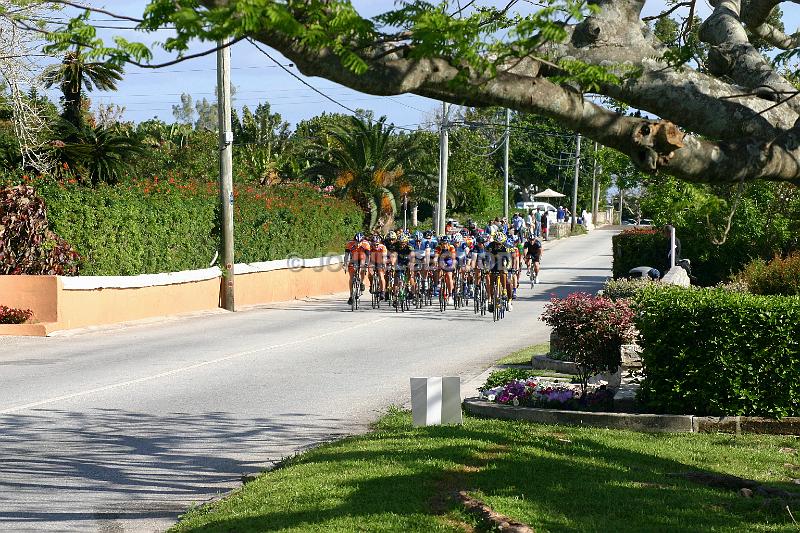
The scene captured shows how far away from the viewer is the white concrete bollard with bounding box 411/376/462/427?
11.1m

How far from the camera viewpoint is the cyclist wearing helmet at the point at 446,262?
2869cm

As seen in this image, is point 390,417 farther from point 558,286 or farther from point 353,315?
point 558,286

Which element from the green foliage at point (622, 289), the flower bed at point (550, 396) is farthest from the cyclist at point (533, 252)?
the flower bed at point (550, 396)

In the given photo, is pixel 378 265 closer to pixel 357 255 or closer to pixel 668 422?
pixel 357 255

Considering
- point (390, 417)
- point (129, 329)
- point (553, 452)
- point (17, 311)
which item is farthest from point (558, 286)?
point (553, 452)

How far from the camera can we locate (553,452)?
32.3 ft

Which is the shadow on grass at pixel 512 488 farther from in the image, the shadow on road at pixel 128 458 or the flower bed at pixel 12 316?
the flower bed at pixel 12 316

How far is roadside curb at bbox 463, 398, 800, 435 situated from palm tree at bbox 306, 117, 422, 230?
36.1m

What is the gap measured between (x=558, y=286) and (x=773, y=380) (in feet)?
86.5

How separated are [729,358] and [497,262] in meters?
14.7

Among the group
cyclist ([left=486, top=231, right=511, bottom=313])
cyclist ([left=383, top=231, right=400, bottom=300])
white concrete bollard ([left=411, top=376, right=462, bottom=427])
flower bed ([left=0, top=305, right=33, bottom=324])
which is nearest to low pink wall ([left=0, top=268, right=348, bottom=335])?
flower bed ([left=0, top=305, right=33, bottom=324])

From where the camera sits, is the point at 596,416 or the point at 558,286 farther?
the point at 558,286

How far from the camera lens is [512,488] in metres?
8.25

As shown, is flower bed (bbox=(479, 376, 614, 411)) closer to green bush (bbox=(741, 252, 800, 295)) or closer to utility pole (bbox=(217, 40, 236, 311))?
green bush (bbox=(741, 252, 800, 295))
